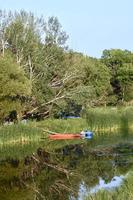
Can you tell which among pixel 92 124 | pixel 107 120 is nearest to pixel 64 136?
pixel 92 124

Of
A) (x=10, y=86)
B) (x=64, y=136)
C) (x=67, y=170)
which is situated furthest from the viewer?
(x=64, y=136)

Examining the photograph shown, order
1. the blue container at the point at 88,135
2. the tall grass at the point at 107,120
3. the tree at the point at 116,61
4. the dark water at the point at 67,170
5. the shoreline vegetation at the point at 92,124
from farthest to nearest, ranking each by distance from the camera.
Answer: the tree at the point at 116,61 < the tall grass at the point at 107,120 < the blue container at the point at 88,135 < the shoreline vegetation at the point at 92,124 < the dark water at the point at 67,170

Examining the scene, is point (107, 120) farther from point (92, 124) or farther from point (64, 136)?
point (64, 136)

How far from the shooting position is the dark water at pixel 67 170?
19.0 metres

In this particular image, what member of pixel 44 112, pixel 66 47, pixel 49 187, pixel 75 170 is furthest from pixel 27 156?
pixel 66 47

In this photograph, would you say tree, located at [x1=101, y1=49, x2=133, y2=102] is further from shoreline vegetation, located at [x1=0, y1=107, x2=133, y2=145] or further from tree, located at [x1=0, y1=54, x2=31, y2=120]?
tree, located at [x1=0, y1=54, x2=31, y2=120]

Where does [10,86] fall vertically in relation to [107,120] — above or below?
above

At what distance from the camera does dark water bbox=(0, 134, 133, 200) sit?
19.0 meters

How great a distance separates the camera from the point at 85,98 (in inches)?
1706

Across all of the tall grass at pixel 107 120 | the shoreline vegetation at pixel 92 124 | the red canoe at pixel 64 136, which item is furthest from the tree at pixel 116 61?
the red canoe at pixel 64 136

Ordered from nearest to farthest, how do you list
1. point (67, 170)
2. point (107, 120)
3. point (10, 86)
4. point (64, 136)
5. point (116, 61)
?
1. point (67, 170)
2. point (10, 86)
3. point (64, 136)
4. point (107, 120)
5. point (116, 61)

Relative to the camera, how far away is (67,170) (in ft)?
79.9

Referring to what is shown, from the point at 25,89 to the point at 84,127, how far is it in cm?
706

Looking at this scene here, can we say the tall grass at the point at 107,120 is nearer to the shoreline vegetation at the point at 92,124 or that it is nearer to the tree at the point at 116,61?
the shoreline vegetation at the point at 92,124
